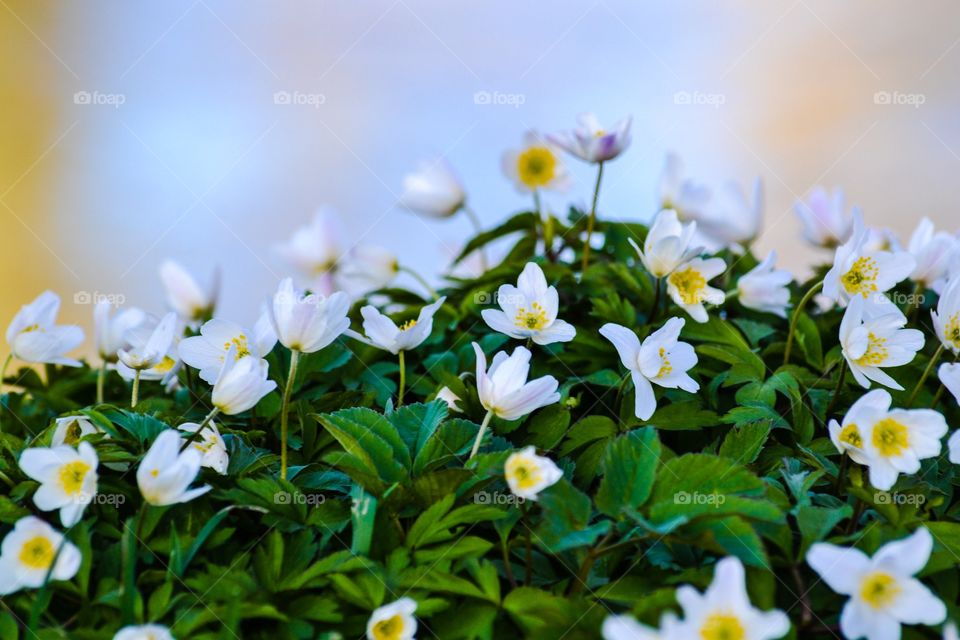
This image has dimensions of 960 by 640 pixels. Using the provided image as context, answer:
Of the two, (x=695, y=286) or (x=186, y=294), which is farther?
(x=186, y=294)

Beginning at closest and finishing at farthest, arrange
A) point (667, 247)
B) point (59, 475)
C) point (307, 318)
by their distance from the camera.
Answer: point (59, 475) < point (307, 318) < point (667, 247)

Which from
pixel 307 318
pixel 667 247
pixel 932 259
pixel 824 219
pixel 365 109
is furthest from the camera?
pixel 365 109

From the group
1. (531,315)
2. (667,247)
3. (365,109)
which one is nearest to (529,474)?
(531,315)

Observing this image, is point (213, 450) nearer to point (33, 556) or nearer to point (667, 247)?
point (33, 556)

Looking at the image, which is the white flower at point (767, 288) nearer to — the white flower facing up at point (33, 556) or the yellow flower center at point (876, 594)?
the yellow flower center at point (876, 594)

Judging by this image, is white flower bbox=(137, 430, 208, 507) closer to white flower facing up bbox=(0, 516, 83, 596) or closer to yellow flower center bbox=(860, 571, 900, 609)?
white flower facing up bbox=(0, 516, 83, 596)

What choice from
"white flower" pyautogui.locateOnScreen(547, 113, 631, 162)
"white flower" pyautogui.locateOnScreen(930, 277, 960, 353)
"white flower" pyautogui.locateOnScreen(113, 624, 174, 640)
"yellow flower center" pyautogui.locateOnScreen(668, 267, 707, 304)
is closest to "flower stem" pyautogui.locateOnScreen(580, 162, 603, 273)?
"white flower" pyautogui.locateOnScreen(547, 113, 631, 162)
